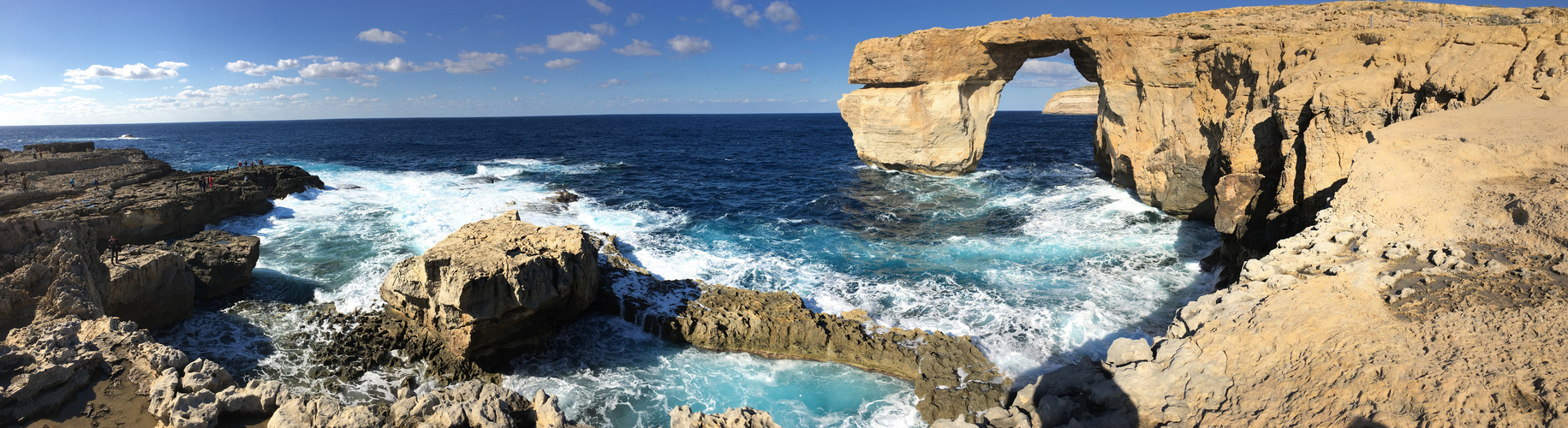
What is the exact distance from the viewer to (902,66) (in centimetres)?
2689

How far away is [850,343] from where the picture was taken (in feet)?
37.5

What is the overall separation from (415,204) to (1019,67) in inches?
1030

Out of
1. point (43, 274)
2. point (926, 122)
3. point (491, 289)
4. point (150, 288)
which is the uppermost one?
point (926, 122)

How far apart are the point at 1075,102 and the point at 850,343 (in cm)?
13998

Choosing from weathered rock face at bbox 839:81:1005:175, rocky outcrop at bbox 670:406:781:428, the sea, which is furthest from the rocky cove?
weathered rock face at bbox 839:81:1005:175

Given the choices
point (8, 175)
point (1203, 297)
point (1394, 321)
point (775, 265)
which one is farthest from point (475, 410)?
point (8, 175)

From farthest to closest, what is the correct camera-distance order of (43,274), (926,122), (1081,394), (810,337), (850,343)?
1. (926,122)
2. (810,337)
3. (850,343)
4. (43,274)
5. (1081,394)

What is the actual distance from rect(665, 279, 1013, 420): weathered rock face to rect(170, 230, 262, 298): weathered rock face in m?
11.0

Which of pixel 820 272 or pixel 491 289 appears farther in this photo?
pixel 820 272

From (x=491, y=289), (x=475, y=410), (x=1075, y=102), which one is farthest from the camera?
(x=1075, y=102)

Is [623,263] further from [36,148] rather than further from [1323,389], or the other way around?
[36,148]

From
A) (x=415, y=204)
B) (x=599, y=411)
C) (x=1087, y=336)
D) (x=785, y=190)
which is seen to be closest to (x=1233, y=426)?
(x=1087, y=336)

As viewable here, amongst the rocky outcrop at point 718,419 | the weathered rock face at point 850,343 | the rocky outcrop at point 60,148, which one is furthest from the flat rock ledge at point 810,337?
the rocky outcrop at point 60,148

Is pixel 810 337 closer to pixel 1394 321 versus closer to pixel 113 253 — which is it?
Answer: pixel 1394 321
